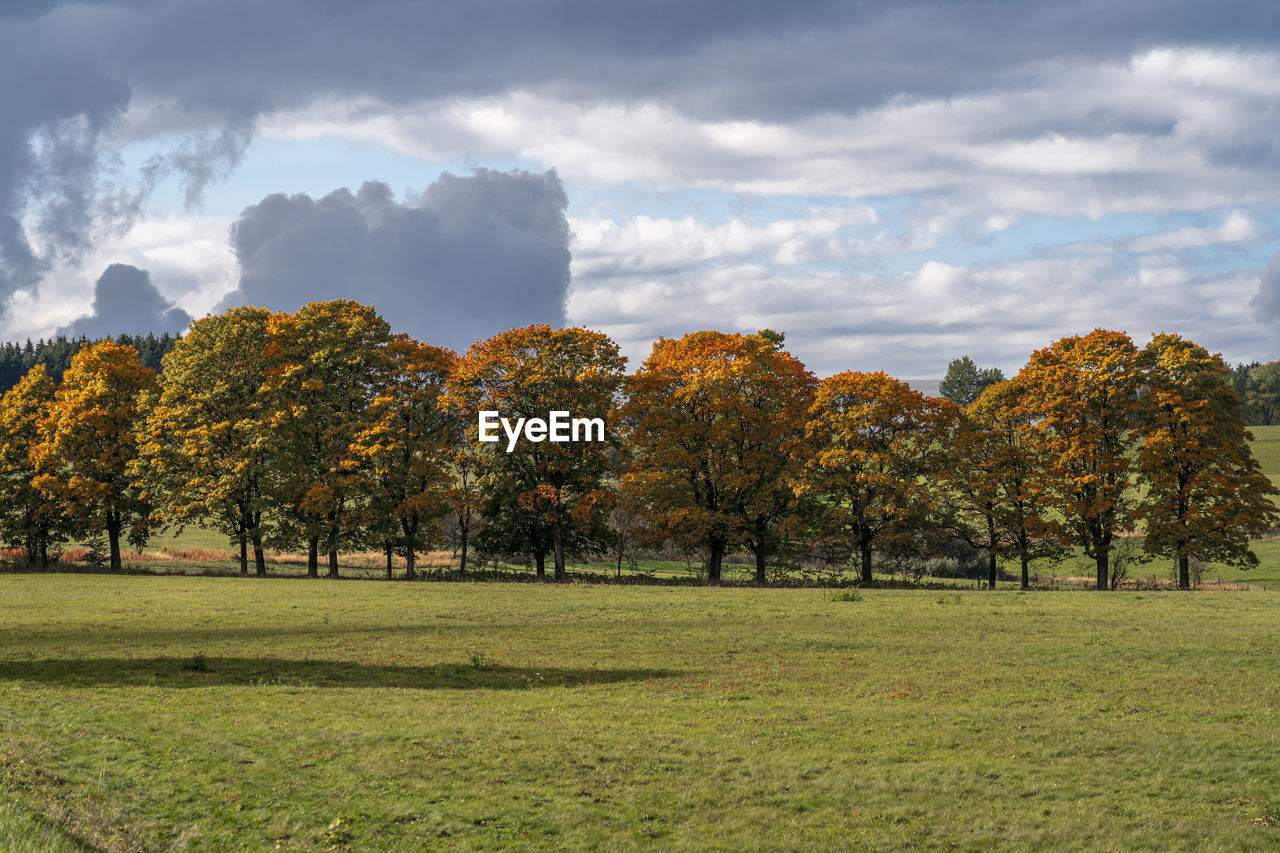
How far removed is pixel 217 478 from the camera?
67250 millimetres

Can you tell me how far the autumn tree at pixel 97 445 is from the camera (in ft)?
232

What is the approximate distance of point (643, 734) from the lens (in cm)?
1992

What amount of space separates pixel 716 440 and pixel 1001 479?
19.2 meters

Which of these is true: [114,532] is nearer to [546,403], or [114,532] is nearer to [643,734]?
[546,403]

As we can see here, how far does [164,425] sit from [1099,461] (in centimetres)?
6372

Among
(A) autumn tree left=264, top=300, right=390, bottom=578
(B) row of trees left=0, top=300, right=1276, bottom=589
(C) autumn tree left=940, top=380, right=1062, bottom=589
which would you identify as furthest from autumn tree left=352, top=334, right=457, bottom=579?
(C) autumn tree left=940, top=380, right=1062, bottom=589

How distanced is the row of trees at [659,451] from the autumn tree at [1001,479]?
152mm

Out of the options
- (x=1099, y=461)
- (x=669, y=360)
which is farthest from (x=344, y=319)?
(x=1099, y=461)

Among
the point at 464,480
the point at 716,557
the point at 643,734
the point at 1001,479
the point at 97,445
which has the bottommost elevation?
the point at 643,734

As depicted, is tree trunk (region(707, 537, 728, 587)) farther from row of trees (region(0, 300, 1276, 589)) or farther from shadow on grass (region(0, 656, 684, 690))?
shadow on grass (region(0, 656, 684, 690))

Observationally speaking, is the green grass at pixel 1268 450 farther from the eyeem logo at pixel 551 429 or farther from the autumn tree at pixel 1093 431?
the eyeem logo at pixel 551 429

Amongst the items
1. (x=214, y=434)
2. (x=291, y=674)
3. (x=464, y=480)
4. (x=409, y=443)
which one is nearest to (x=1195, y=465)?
(x=464, y=480)

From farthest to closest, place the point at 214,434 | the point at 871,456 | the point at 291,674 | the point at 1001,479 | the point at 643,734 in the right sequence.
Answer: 1. the point at 214,434
2. the point at 1001,479
3. the point at 871,456
4. the point at 291,674
5. the point at 643,734

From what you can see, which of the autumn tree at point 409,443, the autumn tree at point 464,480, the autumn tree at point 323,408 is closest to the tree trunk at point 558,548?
the autumn tree at point 464,480
